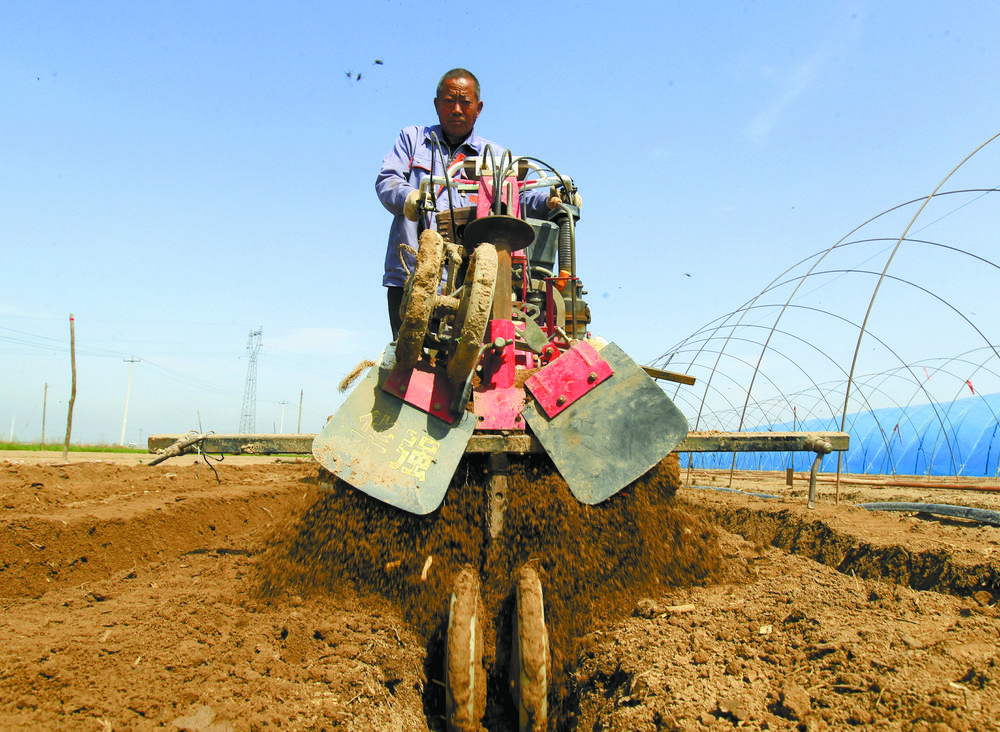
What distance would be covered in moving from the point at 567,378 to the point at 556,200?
1361 millimetres


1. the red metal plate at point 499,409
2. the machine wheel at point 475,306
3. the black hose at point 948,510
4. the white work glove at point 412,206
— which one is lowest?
the black hose at point 948,510

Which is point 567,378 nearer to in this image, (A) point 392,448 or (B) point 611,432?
(B) point 611,432

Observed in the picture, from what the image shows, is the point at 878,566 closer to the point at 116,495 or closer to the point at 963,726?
the point at 963,726

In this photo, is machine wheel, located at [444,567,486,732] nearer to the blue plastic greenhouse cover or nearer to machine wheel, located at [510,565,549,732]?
machine wheel, located at [510,565,549,732]

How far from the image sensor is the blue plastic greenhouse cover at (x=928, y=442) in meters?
16.0

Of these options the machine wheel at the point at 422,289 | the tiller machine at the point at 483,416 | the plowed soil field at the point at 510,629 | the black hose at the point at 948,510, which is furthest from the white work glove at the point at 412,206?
the black hose at the point at 948,510

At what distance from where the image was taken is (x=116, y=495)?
6098mm

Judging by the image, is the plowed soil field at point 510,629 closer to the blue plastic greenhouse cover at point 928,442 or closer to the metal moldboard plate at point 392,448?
the metal moldboard plate at point 392,448

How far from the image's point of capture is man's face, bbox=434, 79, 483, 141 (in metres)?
3.95

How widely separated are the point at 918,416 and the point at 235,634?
22.9 metres

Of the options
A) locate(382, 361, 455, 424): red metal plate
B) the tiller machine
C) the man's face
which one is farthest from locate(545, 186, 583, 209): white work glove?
locate(382, 361, 455, 424): red metal plate

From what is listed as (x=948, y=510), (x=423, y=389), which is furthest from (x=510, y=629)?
(x=948, y=510)

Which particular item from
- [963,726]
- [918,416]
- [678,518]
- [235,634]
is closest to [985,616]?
[963,726]

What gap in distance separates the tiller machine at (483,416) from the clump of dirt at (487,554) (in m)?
0.13
